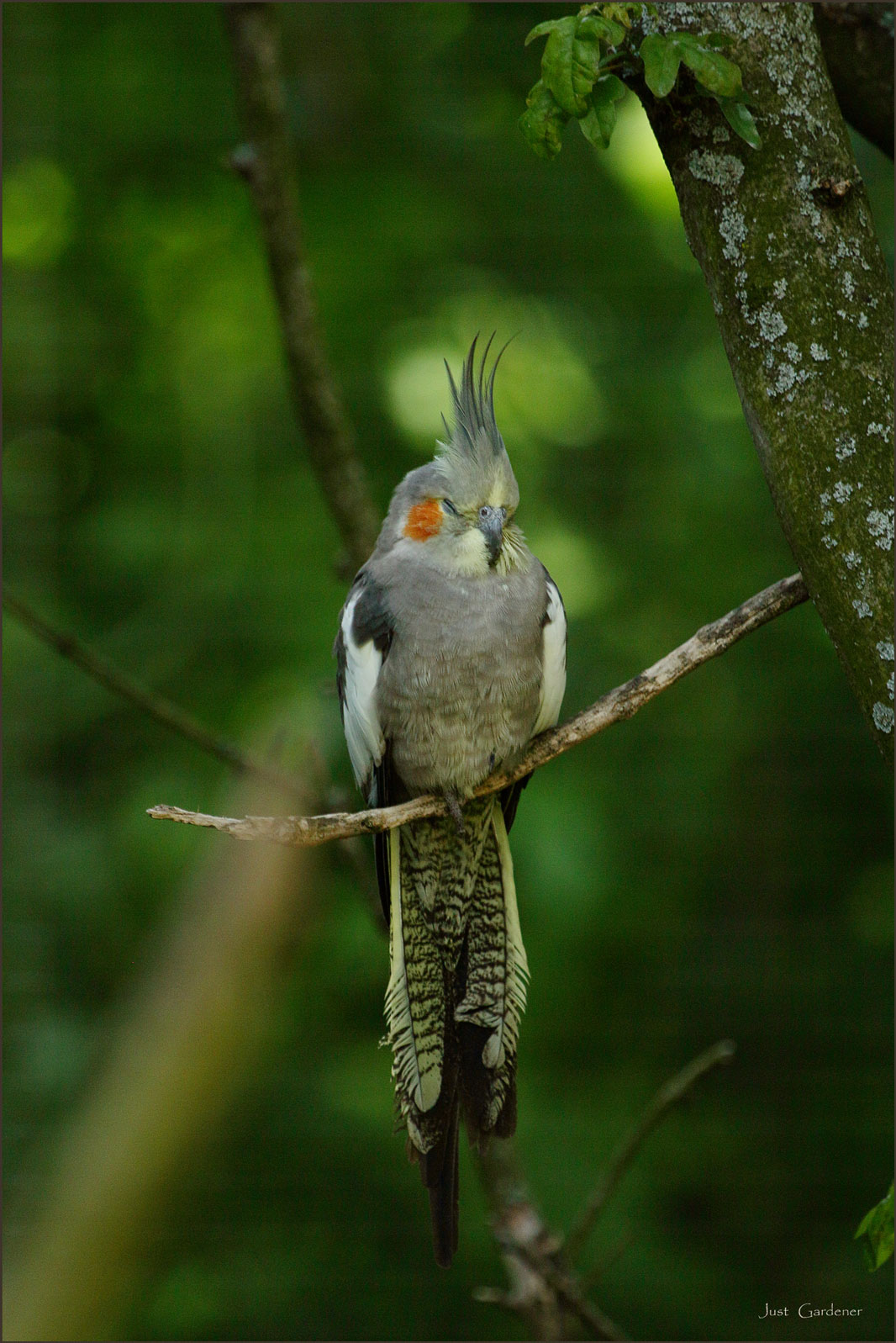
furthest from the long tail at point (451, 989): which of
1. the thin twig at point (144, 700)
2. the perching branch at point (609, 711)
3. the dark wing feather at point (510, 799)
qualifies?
the thin twig at point (144, 700)

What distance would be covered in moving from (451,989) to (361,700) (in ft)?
2.64

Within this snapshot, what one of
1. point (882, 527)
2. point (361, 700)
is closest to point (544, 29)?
point (882, 527)

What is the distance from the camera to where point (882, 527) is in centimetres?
201

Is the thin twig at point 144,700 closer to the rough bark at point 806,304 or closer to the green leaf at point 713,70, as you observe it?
the rough bark at point 806,304

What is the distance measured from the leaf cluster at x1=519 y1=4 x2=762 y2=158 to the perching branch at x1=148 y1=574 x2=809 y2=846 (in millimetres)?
888

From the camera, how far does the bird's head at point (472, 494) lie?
3.12m

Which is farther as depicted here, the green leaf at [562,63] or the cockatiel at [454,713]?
the cockatiel at [454,713]

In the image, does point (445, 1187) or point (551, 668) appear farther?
point (551, 668)

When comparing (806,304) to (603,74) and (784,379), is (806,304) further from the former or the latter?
(603,74)

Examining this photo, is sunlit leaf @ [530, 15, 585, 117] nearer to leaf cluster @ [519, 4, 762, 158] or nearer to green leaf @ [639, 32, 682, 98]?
leaf cluster @ [519, 4, 762, 158]

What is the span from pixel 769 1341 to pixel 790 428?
4.71 metres

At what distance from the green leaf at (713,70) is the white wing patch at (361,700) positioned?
1631 millimetres

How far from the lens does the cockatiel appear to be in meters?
3.00

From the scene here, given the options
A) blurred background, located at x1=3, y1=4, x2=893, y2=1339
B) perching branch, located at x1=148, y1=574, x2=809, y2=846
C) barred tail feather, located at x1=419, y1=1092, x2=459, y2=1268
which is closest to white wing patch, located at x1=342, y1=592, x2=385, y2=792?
perching branch, located at x1=148, y1=574, x2=809, y2=846
